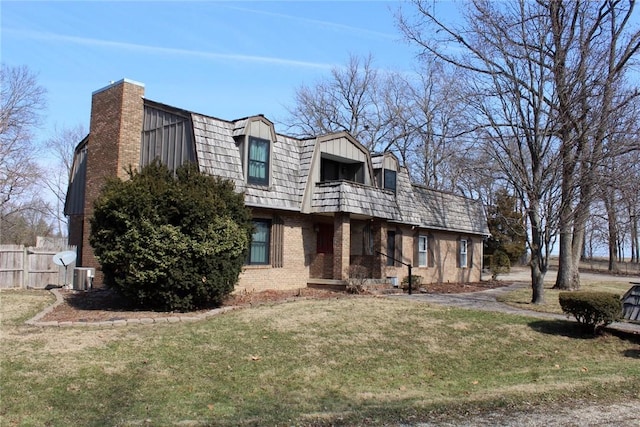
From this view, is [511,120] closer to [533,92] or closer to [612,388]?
[533,92]

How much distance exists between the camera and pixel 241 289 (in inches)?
673

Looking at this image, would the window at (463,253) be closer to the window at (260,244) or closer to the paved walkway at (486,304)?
the paved walkway at (486,304)

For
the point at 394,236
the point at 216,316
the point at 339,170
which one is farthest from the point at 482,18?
the point at 216,316

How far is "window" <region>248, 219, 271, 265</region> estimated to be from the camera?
17828mm

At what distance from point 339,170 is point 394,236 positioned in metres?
3.94

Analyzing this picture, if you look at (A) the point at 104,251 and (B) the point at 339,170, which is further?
(B) the point at 339,170

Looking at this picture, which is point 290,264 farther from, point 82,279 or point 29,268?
point 29,268

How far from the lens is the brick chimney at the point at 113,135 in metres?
18.5

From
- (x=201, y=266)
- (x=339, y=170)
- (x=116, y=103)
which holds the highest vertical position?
(x=116, y=103)

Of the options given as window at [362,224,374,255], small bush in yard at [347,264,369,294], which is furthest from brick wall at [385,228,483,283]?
small bush in yard at [347,264,369,294]

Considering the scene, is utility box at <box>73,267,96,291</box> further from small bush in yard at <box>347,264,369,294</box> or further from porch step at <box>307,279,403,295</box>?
small bush in yard at <box>347,264,369,294</box>

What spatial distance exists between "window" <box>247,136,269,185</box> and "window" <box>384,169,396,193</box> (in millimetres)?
6470

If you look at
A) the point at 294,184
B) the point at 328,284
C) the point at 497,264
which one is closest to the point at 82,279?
the point at 294,184

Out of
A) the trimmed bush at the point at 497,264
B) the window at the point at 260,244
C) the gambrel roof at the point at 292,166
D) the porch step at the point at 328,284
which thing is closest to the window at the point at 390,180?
the gambrel roof at the point at 292,166
